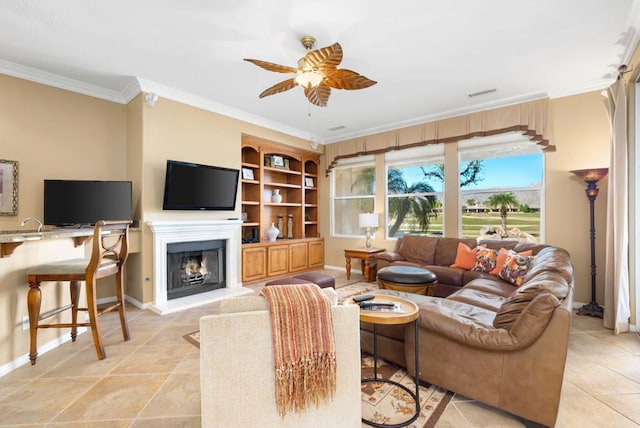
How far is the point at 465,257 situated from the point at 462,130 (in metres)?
2.00

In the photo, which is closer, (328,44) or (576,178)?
(328,44)

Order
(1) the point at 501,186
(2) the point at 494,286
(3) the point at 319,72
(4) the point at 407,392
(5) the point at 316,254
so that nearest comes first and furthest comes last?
(4) the point at 407,392 → (3) the point at 319,72 → (2) the point at 494,286 → (1) the point at 501,186 → (5) the point at 316,254

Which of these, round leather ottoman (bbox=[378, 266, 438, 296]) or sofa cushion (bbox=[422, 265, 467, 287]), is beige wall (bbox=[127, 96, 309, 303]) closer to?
round leather ottoman (bbox=[378, 266, 438, 296])

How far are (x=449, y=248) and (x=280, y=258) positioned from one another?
290cm

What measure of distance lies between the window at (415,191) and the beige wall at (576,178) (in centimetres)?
148

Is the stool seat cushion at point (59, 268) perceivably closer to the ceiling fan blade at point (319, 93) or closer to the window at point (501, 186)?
the ceiling fan blade at point (319, 93)

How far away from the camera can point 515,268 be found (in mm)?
3258

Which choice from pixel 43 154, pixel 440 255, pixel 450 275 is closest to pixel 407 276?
pixel 450 275

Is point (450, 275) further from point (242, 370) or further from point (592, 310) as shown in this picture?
point (242, 370)

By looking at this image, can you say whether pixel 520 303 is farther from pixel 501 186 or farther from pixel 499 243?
pixel 501 186

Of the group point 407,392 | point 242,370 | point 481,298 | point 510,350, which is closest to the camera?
point 242,370

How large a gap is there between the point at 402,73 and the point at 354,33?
0.98 meters

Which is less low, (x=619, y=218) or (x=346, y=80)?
(x=346, y=80)

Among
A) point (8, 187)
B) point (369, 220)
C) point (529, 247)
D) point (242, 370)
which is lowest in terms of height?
point (242, 370)
